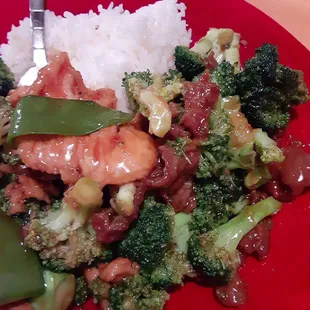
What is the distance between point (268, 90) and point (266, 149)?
1.02 feet

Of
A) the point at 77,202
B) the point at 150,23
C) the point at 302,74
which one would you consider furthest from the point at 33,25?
the point at 302,74

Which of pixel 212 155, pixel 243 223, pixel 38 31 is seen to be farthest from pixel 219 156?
pixel 38 31

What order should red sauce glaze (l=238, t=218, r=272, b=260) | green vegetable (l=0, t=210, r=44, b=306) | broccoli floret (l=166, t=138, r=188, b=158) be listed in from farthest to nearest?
red sauce glaze (l=238, t=218, r=272, b=260), broccoli floret (l=166, t=138, r=188, b=158), green vegetable (l=0, t=210, r=44, b=306)

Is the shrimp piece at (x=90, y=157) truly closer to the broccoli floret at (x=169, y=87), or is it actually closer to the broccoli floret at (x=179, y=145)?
the broccoli floret at (x=179, y=145)

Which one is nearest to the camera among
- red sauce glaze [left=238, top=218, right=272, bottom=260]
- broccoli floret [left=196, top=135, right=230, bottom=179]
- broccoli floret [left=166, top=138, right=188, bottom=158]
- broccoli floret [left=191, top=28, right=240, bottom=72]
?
broccoli floret [left=166, top=138, right=188, bottom=158]

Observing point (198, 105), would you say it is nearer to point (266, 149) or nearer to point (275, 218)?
point (266, 149)

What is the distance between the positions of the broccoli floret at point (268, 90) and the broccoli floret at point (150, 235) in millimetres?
650

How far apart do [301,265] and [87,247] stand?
99 cm

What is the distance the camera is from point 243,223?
2.30 meters

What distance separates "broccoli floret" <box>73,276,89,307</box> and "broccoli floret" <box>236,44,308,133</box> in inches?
43.1

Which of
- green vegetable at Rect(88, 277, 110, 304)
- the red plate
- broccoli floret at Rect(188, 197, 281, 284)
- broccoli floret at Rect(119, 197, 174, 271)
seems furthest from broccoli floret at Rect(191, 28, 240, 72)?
green vegetable at Rect(88, 277, 110, 304)

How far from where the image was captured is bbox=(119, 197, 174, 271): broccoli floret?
6.80 feet

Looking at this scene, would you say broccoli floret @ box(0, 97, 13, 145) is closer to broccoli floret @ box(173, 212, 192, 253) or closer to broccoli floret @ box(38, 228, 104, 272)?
broccoli floret @ box(38, 228, 104, 272)

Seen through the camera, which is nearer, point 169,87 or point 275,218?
point 169,87
